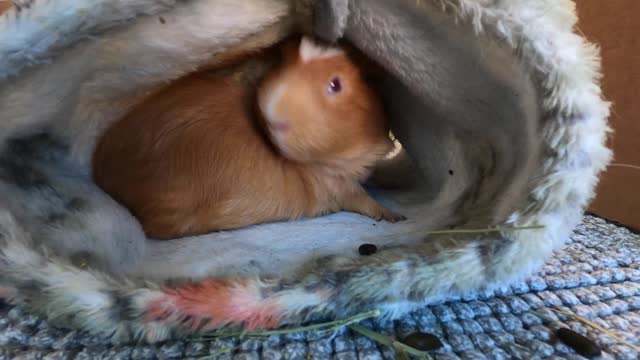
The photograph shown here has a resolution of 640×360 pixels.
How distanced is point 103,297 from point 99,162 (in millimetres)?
241

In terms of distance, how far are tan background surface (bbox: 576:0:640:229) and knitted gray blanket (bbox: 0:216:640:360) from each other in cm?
72

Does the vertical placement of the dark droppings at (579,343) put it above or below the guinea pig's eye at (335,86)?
below

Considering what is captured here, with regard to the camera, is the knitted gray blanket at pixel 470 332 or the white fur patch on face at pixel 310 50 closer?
the knitted gray blanket at pixel 470 332

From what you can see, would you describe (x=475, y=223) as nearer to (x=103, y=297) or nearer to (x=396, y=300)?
(x=396, y=300)

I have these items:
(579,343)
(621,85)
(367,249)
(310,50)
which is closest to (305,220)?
(367,249)

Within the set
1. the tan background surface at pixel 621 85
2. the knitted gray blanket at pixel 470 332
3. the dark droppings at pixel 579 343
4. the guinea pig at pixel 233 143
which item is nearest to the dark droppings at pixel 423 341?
the knitted gray blanket at pixel 470 332

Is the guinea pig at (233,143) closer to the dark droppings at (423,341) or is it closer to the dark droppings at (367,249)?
the dark droppings at (367,249)

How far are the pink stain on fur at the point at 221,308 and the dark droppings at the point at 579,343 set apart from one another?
0.27m

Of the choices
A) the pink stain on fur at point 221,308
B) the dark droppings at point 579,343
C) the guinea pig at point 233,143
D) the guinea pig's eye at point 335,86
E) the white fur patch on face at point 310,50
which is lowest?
the pink stain on fur at point 221,308

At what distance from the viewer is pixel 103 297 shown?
1.85ft

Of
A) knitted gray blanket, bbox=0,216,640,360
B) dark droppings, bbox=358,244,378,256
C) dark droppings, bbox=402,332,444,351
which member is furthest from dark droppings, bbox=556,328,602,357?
dark droppings, bbox=358,244,378,256

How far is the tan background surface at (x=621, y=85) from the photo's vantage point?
1.28 metres

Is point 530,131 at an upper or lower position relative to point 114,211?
upper

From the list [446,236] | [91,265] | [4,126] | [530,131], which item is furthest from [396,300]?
[4,126]
